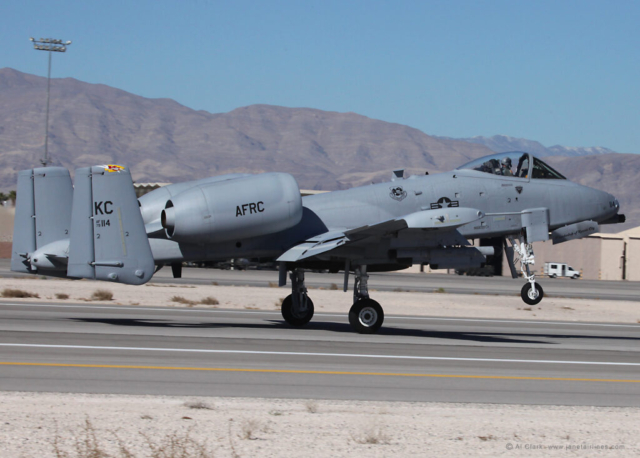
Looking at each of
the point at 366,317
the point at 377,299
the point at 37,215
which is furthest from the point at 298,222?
the point at 377,299

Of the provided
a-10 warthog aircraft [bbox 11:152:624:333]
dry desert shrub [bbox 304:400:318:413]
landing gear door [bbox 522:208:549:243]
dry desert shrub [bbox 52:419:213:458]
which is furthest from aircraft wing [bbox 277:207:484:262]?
dry desert shrub [bbox 52:419:213:458]

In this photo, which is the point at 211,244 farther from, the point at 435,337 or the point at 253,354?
the point at 435,337

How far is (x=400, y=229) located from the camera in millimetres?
16344

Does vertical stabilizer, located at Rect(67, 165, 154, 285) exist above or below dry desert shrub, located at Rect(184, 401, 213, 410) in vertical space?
above

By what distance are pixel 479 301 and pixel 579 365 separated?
19727mm

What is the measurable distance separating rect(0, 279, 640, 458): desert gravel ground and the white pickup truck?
2466 inches

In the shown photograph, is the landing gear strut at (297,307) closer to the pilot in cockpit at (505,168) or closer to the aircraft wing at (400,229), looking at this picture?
the aircraft wing at (400,229)

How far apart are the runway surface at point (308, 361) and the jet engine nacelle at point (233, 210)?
2.22 m

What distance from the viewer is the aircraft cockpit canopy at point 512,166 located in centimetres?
1842

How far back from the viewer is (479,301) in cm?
3300

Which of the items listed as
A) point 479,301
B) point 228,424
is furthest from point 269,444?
point 479,301

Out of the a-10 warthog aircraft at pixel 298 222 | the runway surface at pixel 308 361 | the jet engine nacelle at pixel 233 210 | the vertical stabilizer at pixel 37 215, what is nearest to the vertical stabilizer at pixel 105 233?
the a-10 warthog aircraft at pixel 298 222

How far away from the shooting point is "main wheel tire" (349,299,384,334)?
17109mm

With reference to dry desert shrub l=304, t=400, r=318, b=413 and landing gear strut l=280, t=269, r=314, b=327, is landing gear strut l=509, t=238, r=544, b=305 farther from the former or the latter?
dry desert shrub l=304, t=400, r=318, b=413
